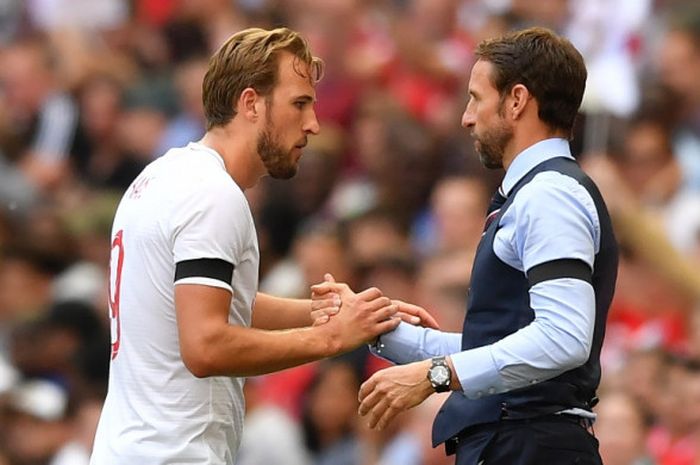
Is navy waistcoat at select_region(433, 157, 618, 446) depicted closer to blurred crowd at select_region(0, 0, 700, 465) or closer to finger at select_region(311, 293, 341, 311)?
finger at select_region(311, 293, 341, 311)

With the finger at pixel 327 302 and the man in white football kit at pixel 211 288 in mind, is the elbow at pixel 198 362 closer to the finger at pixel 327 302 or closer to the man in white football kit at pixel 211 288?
the man in white football kit at pixel 211 288

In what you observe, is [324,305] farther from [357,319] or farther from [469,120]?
[469,120]

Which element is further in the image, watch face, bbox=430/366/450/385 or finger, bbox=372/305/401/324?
finger, bbox=372/305/401/324

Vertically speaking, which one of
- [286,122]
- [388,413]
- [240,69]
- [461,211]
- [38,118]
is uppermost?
[38,118]

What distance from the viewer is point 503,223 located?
5277 millimetres

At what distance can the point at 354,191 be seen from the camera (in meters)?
10.3

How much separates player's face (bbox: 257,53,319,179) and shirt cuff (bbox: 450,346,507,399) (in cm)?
89

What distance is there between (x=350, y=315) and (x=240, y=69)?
0.82m

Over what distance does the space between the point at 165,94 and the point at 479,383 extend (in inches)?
280

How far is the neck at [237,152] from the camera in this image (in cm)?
558

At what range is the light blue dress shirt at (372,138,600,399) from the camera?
507cm

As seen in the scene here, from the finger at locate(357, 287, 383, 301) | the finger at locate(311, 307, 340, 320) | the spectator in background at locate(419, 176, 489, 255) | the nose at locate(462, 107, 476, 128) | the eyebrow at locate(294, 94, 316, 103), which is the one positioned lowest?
the finger at locate(311, 307, 340, 320)

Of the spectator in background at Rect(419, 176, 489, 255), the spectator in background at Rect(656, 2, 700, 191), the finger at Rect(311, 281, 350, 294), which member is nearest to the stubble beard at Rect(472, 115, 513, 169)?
the finger at Rect(311, 281, 350, 294)

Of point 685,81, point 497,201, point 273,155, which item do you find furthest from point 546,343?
point 685,81
